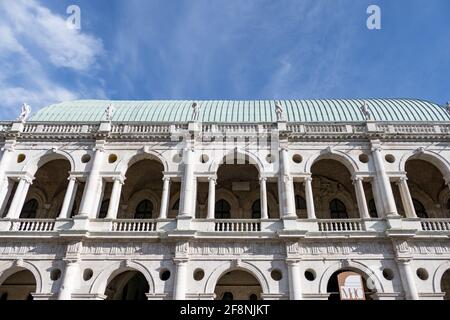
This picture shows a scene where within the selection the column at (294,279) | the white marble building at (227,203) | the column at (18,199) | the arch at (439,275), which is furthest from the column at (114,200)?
the arch at (439,275)

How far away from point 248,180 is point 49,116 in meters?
17.0

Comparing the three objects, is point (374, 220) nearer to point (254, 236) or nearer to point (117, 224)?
point (254, 236)

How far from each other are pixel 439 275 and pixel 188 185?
1371 centimetres

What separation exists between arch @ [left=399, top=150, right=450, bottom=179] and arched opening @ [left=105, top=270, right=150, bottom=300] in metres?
18.2

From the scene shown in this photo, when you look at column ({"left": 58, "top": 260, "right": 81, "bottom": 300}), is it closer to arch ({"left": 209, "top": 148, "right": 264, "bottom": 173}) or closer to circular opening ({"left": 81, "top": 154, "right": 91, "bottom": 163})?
circular opening ({"left": 81, "top": 154, "right": 91, "bottom": 163})

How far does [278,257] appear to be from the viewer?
16.3 metres

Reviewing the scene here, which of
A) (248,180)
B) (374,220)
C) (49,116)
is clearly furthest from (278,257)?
(49,116)

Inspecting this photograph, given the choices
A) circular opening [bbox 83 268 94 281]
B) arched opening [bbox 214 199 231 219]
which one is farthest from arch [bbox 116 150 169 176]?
circular opening [bbox 83 268 94 281]

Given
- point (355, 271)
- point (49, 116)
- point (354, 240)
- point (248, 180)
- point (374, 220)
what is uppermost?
point (49, 116)

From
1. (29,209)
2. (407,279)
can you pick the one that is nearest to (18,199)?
(29,209)

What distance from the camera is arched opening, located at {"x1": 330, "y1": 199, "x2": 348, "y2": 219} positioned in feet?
70.4

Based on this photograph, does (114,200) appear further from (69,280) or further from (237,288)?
(237,288)
